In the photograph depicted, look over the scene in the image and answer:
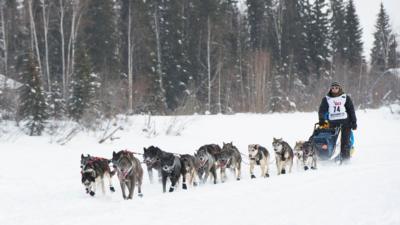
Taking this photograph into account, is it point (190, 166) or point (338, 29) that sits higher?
point (338, 29)

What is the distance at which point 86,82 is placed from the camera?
18.1 metres

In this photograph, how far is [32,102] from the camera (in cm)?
1602

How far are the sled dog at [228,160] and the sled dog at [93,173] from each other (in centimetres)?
237

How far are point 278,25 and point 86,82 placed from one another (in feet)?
78.8

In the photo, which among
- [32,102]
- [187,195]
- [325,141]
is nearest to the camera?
[187,195]

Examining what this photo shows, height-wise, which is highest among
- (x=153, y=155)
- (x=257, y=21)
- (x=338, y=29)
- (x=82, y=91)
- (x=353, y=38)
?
(x=257, y=21)

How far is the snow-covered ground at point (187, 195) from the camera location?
5457mm

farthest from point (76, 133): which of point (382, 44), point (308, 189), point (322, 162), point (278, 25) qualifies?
point (382, 44)

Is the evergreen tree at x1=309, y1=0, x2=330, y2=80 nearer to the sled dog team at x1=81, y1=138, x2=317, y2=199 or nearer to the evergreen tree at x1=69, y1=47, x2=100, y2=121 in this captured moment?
the evergreen tree at x1=69, y1=47, x2=100, y2=121

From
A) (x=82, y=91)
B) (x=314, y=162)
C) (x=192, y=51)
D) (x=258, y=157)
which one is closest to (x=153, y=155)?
(x=258, y=157)

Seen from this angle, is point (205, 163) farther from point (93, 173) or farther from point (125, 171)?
point (93, 173)

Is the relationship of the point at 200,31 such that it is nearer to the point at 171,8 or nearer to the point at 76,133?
the point at 171,8

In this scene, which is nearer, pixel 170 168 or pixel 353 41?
→ pixel 170 168

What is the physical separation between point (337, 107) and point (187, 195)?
5.10 metres
